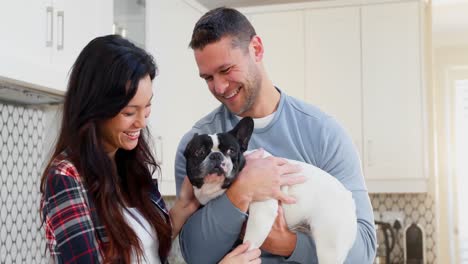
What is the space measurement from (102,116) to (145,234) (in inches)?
11.8

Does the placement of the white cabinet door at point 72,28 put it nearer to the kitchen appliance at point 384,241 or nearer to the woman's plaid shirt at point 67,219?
the woman's plaid shirt at point 67,219

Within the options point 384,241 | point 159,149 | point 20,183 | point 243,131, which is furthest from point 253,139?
point 384,241

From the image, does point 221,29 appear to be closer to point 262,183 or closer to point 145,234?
point 262,183

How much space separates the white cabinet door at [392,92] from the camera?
3.98 m

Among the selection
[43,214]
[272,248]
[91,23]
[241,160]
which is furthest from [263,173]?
[91,23]

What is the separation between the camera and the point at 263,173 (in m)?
1.48

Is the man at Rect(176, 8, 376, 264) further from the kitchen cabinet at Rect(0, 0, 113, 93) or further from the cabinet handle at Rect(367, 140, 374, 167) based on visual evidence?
the cabinet handle at Rect(367, 140, 374, 167)

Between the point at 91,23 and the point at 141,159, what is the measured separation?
1.18 metres

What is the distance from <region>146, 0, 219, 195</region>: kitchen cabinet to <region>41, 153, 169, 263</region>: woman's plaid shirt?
5.78ft

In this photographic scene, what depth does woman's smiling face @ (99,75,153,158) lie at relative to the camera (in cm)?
146

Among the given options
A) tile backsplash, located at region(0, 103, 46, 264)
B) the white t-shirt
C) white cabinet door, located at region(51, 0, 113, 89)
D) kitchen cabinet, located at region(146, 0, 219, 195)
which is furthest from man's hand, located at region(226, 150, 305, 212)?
A: kitchen cabinet, located at region(146, 0, 219, 195)

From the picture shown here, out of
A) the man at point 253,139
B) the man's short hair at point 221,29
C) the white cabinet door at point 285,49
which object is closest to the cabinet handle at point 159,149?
the white cabinet door at point 285,49

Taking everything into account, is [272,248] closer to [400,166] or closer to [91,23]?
[91,23]

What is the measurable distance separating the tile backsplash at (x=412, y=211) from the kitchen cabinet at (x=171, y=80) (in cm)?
147
